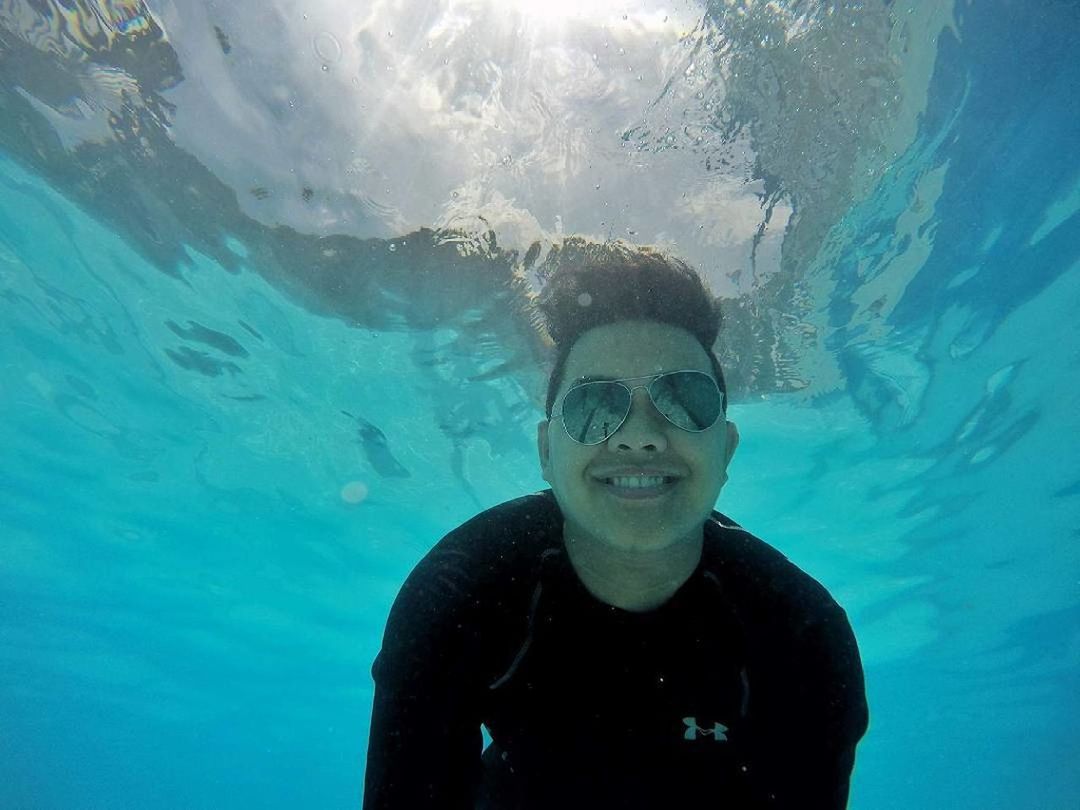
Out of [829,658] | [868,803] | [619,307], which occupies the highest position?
[868,803]

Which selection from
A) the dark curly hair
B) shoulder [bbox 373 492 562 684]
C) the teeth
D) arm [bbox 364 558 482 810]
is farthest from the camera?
the dark curly hair

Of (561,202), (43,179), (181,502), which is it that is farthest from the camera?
(181,502)

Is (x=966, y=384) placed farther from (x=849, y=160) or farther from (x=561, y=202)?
(x=561, y=202)

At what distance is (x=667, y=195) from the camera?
26.2ft

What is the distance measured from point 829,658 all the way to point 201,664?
4070 cm

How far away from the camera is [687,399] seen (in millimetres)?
3416

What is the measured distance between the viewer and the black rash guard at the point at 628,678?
299 cm

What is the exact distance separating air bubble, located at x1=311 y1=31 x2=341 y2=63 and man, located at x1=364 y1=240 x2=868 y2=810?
5.32m

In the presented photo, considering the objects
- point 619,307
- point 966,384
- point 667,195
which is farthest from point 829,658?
point 966,384

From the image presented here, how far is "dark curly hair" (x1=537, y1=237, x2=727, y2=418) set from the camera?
151 inches

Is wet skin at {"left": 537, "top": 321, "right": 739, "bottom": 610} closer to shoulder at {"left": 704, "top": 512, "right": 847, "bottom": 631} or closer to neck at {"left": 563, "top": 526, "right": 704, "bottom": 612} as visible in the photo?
neck at {"left": 563, "top": 526, "right": 704, "bottom": 612}

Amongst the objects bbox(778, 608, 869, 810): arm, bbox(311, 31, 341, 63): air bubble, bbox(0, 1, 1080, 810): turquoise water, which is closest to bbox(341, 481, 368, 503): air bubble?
bbox(0, 1, 1080, 810): turquoise water

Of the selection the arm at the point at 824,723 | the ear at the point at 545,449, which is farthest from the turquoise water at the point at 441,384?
the arm at the point at 824,723

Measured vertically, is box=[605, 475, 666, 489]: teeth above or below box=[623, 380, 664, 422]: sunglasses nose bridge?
below
